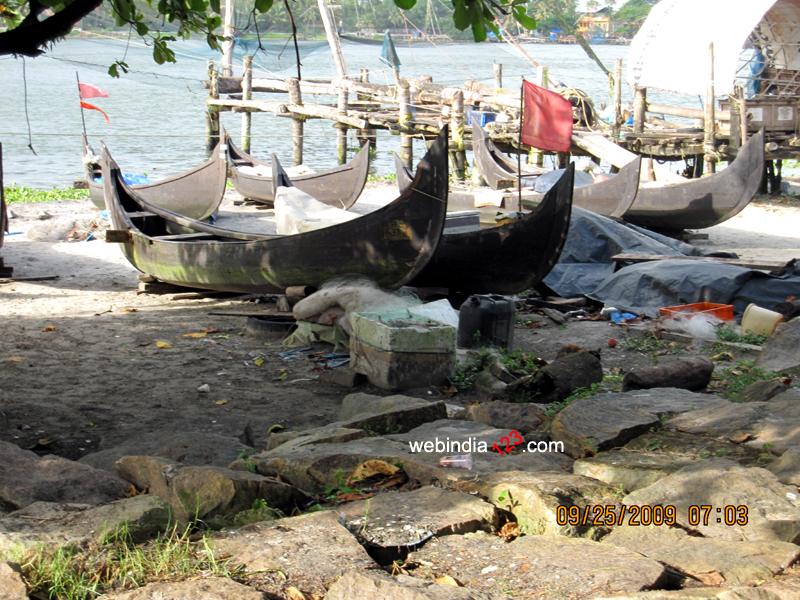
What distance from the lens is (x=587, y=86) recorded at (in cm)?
5275

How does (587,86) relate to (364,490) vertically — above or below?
above

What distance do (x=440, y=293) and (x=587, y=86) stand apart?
45968mm

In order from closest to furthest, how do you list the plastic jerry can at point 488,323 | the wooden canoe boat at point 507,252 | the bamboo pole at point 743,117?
the plastic jerry can at point 488,323 → the wooden canoe boat at point 507,252 → the bamboo pole at point 743,117

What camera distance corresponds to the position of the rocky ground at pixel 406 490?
9.48ft

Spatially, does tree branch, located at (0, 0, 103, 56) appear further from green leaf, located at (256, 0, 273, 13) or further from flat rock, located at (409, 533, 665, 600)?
flat rock, located at (409, 533, 665, 600)

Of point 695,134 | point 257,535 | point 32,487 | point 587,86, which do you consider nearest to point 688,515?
point 257,535

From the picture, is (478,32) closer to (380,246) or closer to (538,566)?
(538,566)

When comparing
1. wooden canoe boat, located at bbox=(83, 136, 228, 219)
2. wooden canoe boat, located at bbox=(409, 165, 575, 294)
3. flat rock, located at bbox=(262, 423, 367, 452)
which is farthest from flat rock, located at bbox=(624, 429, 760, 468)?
wooden canoe boat, located at bbox=(83, 136, 228, 219)

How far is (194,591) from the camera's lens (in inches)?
107

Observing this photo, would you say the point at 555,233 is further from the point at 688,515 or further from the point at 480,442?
the point at 688,515

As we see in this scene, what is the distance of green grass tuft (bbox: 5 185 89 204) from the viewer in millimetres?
18203

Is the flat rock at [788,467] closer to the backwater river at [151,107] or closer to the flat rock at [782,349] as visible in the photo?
the flat rock at [782,349]

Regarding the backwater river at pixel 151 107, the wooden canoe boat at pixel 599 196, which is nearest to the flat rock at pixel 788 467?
the wooden canoe boat at pixel 599 196

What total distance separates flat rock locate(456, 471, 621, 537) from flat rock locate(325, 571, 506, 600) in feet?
1.85
